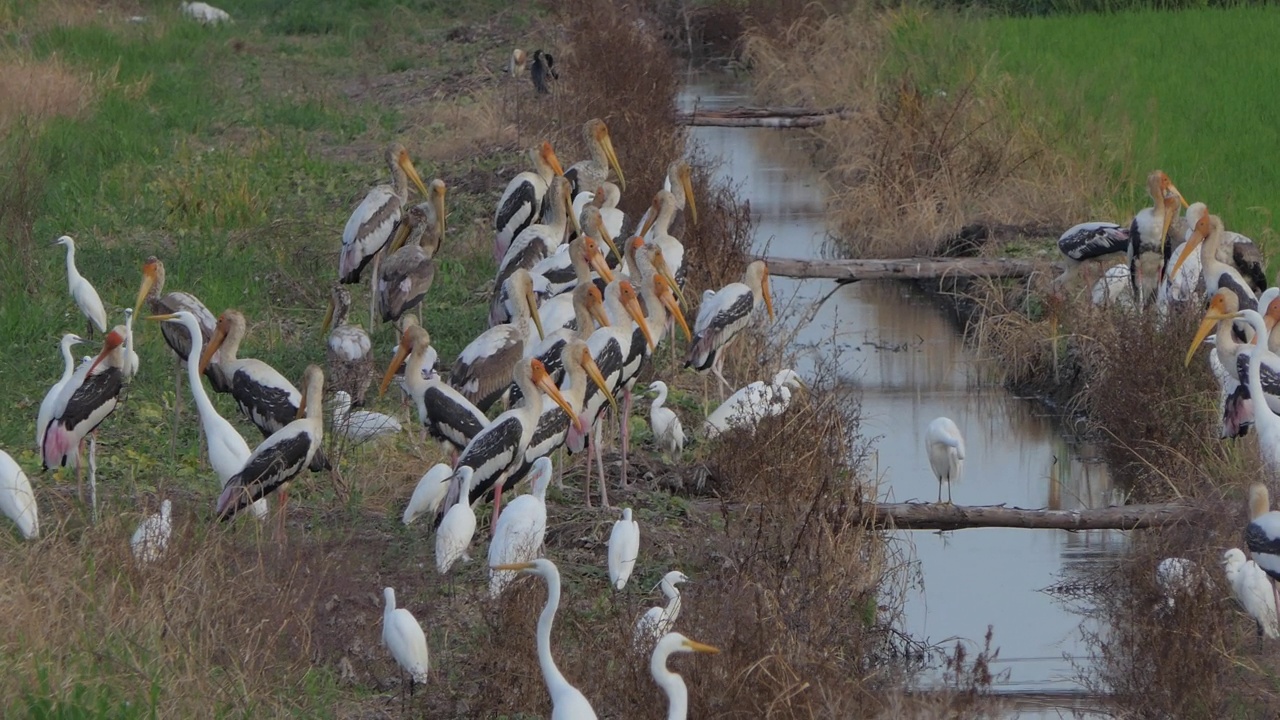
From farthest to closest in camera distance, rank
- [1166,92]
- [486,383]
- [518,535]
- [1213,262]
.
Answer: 1. [1166,92]
2. [1213,262]
3. [486,383]
4. [518,535]

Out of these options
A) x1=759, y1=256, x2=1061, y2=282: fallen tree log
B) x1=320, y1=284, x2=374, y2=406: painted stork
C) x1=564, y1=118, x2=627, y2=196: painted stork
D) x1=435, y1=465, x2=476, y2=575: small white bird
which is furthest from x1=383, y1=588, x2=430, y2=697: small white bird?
x1=564, y1=118, x2=627, y2=196: painted stork

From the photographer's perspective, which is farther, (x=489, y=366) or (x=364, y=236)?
(x=364, y=236)

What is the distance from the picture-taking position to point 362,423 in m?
8.35

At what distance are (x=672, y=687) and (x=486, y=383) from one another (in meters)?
3.56

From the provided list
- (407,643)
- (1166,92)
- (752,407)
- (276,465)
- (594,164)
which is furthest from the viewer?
(1166,92)

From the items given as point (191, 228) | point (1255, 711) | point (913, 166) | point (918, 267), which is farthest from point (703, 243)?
point (1255, 711)

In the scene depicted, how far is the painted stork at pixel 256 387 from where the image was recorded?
Result: 25.8ft

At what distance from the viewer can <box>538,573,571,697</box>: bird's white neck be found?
5.10m

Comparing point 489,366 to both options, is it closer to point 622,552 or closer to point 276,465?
point 276,465

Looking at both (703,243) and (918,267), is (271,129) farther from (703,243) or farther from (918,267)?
(918,267)

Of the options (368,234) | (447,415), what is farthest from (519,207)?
(447,415)

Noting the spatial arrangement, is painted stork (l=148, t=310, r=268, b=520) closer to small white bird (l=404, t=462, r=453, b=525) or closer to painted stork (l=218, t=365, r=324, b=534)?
painted stork (l=218, t=365, r=324, b=534)

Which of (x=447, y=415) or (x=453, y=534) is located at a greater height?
(x=447, y=415)

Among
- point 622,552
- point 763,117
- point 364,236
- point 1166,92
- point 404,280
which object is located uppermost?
point 1166,92
